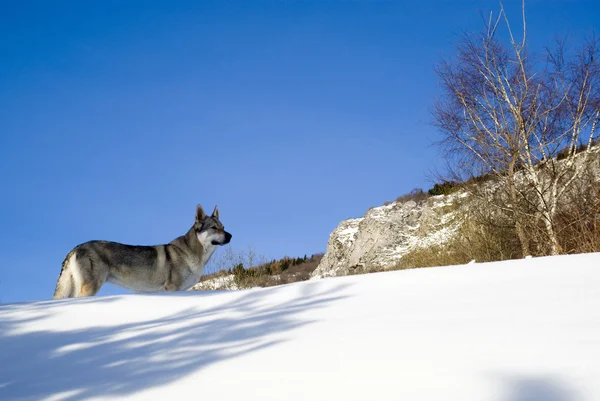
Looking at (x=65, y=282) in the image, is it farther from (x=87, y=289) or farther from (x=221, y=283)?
(x=221, y=283)

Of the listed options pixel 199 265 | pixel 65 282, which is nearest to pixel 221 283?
pixel 199 265

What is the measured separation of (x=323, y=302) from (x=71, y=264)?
538 cm

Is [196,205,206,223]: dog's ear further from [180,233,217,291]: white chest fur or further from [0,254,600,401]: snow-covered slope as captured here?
[0,254,600,401]: snow-covered slope

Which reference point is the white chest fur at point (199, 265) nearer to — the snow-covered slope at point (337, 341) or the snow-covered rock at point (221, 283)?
the snow-covered slope at point (337, 341)

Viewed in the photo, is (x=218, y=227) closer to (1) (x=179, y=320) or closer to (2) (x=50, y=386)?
(1) (x=179, y=320)

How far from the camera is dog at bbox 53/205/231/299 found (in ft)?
25.7

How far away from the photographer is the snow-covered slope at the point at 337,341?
7.57 ft

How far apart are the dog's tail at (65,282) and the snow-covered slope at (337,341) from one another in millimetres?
3638

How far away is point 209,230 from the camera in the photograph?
9484 mm

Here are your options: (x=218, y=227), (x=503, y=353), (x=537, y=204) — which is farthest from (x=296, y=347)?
(x=537, y=204)

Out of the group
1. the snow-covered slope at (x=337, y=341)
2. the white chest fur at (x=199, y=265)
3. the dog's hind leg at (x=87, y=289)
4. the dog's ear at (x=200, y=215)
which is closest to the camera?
the snow-covered slope at (x=337, y=341)

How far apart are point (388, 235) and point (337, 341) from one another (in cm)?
1749

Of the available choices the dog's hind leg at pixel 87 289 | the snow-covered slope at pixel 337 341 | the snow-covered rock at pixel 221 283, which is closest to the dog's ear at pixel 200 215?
the dog's hind leg at pixel 87 289

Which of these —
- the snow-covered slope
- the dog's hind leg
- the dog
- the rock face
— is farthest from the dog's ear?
the rock face
